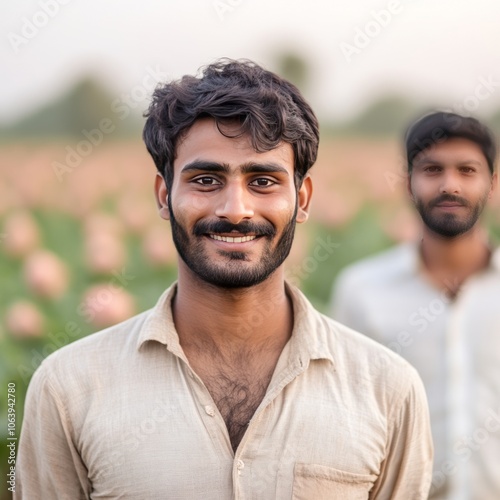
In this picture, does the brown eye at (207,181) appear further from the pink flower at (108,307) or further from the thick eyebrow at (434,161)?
the pink flower at (108,307)

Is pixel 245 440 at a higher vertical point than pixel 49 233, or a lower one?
lower

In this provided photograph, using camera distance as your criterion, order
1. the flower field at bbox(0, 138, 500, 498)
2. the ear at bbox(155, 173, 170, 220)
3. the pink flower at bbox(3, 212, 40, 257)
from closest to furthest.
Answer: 1. the ear at bbox(155, 173, 170, 220)
2. the flower field at bbox(0, 138, 500, 498)
3. the pink flower at bbox(3, 212, 40, 257)

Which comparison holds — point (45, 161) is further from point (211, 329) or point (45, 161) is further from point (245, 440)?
point (245, 440)

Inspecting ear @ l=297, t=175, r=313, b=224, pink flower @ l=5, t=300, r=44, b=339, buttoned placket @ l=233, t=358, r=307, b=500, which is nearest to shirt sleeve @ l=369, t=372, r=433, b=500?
buttoned placket @ l=233, t=358, r=307, b=500

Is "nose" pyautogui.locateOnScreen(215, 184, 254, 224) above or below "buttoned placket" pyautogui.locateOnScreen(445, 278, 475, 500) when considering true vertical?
above

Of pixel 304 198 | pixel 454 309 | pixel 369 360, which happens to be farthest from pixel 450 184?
pixel 369 360

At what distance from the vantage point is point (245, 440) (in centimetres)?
242

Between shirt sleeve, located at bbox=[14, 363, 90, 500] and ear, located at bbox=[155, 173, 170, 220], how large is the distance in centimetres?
53

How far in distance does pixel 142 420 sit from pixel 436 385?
4.04ft

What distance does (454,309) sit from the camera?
3.36m

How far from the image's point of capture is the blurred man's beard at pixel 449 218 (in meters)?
3.26

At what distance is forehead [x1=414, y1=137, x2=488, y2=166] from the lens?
3.25 m

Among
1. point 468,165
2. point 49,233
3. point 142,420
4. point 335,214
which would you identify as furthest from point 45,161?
point 142,420

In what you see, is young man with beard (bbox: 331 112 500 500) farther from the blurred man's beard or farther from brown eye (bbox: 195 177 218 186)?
brown eye (bbox: 195 177 218 186)
